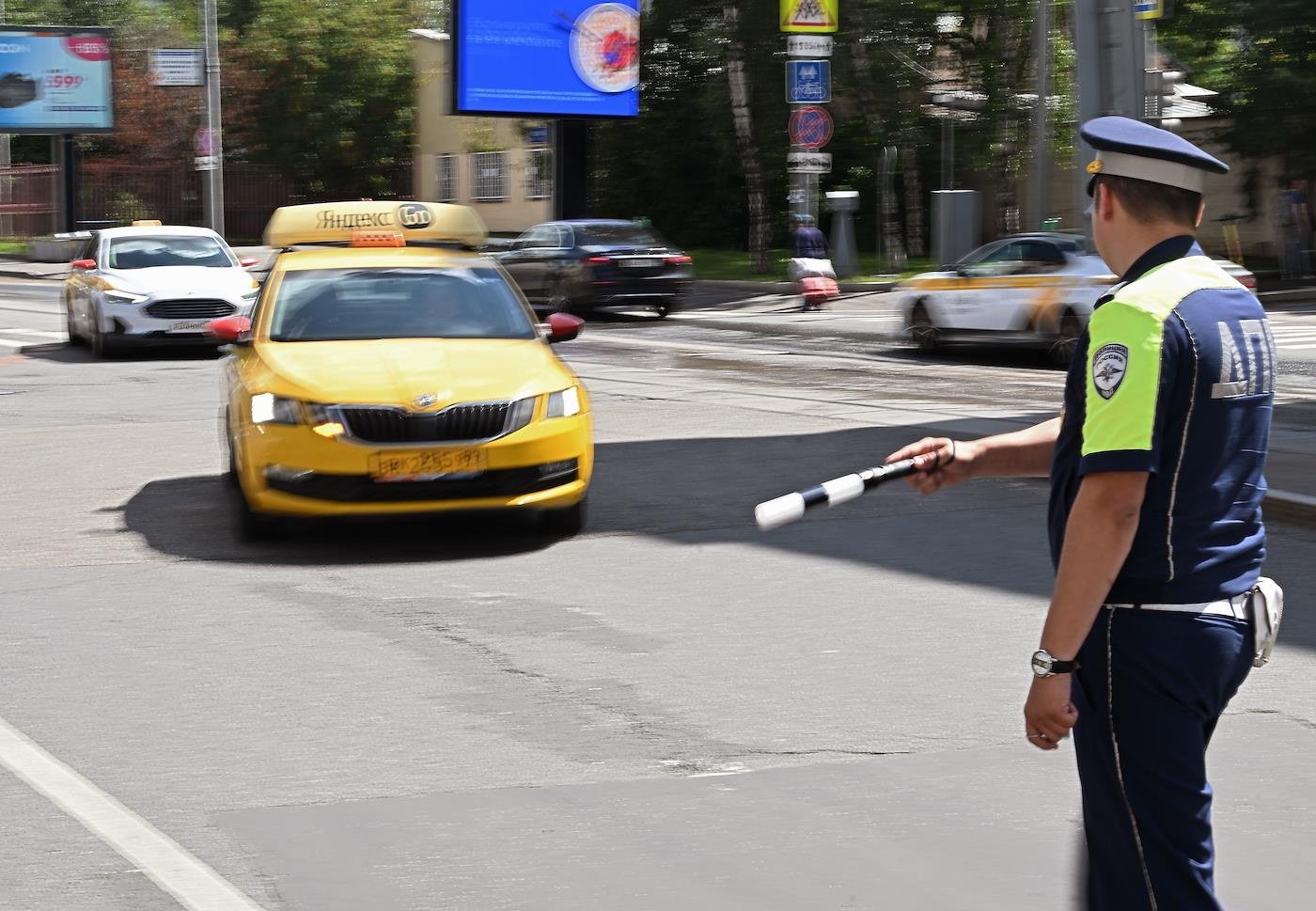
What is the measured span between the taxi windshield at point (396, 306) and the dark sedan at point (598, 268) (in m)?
16.6

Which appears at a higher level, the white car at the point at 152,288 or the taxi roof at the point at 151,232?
the taxi roof at the point at 151,232

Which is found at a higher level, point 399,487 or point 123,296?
point 123,296

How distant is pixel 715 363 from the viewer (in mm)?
20703

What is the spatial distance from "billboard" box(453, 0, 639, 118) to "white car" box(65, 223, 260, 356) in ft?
49.2

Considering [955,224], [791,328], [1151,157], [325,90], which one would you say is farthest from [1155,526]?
[325,90]

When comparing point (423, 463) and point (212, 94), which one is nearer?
point (423, 463)

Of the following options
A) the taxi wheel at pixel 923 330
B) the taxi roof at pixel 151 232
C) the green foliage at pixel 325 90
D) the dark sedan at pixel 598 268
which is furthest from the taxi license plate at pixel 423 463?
the green foliage at pixel 325 90

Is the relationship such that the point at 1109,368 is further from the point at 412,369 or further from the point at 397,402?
the point at 412,369

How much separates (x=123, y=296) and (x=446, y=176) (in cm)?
3918

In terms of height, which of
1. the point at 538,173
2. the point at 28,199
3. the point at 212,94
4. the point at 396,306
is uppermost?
the point at 212,94

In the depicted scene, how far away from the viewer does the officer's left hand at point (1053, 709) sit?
3.25m

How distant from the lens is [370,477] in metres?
9.16

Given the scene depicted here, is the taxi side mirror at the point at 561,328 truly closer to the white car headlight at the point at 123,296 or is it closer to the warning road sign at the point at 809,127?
the white car headlight at the point at 123,296

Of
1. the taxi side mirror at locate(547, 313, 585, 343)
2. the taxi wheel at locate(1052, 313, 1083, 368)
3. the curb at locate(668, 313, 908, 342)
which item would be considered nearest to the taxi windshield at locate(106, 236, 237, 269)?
the curb at locate(668, 313, 908, 342)
